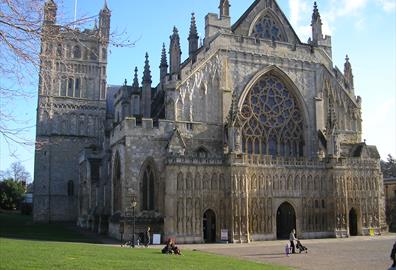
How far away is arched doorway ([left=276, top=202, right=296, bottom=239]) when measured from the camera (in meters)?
38.8

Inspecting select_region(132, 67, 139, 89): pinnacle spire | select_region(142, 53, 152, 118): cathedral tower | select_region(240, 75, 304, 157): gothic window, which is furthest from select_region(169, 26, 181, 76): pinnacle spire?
select_region(240, 75, 304, 157): gothic window

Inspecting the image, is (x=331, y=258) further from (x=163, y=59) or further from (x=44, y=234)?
(x=163, y=59)

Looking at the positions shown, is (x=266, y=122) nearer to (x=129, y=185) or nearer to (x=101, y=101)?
(x=129, y=185)

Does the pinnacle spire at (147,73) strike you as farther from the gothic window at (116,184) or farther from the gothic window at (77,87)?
the gothic window at (77,87)

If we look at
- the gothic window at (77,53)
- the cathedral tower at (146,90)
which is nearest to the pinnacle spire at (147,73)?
the cathedral tower at (146,90)

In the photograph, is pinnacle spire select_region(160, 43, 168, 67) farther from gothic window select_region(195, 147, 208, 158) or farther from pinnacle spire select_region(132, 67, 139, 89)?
gothic window select_region(195, 147, 208, 158)

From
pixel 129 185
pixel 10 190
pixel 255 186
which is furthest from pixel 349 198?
pixel 10 190

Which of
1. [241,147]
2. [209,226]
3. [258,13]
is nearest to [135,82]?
[241,147]

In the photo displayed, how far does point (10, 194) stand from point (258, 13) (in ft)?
182

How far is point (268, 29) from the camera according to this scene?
44.0 metres

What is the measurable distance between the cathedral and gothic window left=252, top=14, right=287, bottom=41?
0.09 m

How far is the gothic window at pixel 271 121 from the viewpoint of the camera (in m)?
40.8

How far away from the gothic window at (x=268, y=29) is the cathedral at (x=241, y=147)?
9cm

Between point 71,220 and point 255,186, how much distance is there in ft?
101
